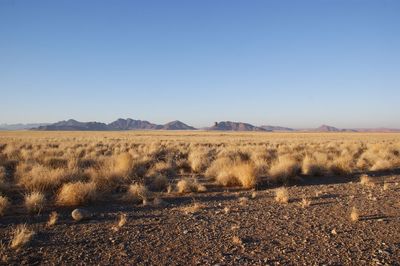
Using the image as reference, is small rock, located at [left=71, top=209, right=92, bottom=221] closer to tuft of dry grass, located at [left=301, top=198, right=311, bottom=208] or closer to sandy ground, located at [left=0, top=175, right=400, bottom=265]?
sandy ground, located at [left=0, top=175, right=400, bottom=265]

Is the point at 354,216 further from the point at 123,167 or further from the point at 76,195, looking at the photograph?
the point at 123,167

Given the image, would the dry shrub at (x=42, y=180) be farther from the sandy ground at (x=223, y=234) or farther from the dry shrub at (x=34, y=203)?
the sandy ground at (x=223, y=234)

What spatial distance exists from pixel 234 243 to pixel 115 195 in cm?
590

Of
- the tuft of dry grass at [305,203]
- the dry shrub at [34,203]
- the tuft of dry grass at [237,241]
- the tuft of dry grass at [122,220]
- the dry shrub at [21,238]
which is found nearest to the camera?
the dry shrub at [21,238]

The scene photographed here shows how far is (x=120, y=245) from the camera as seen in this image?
6.79 m

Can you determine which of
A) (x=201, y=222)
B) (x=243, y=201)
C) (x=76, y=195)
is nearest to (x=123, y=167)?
(x=76, y=195)

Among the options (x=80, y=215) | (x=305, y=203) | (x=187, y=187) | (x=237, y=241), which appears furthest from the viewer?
(x=187, y=187)

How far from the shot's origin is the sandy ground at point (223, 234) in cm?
616

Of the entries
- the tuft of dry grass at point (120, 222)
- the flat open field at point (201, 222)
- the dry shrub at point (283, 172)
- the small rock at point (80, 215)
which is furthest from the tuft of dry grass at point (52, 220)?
the dry shrub at point (283, 172)

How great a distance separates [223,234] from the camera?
743cm

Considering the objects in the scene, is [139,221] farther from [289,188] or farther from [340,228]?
[289,188]

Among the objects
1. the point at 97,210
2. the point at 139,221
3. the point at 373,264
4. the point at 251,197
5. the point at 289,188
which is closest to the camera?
the point at 373,264

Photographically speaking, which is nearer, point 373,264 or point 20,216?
Answer: point 373,264

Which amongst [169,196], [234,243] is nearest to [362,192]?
[169,196]
